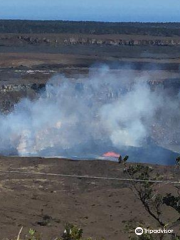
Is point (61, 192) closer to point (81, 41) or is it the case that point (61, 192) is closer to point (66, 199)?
point (66, 199)

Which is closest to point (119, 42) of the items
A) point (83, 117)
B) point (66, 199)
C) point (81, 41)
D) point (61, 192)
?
point (81, 41)

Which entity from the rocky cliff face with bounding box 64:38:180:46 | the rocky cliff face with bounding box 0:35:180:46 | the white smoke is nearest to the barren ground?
the white smoke

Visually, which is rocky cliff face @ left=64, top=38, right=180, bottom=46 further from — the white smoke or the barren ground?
the barren ground

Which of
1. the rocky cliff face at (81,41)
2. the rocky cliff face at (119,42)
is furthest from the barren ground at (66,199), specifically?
the rocky cliff face at (119,42)

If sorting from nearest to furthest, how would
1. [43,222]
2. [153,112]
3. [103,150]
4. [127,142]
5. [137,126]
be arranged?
[43,222]
[103,150]
[127,142]
[137,126]
[153,112]

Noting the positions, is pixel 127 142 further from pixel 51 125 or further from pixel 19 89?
pixel 19 89

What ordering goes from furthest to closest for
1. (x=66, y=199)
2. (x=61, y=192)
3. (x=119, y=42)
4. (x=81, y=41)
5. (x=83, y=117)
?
(x=81, y=41), (x=119, y=42), (x=83, y=117), (x=61, y=192), (x=66, y=199)

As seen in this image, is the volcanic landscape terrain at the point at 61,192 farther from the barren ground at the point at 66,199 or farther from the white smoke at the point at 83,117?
the white smoke at the point at 83,117

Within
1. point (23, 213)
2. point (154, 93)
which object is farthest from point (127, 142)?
point (23, 213)
